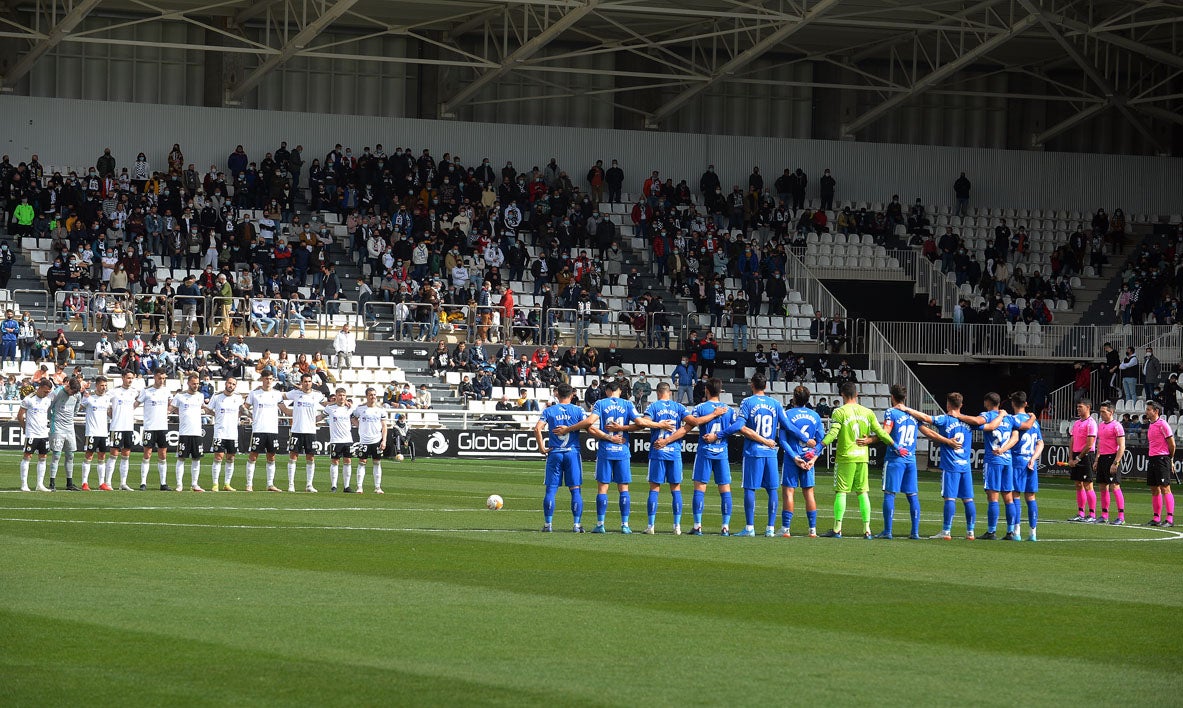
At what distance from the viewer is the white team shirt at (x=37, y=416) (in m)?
26.8

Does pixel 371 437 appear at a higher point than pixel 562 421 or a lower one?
lower

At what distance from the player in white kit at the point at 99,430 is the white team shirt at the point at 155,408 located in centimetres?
76

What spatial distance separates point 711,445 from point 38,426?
12.0 meters

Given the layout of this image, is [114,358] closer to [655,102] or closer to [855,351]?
[855,351]

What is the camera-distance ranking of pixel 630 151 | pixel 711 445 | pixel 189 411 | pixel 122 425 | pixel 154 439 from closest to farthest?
pixel 711 445, pixel 122 425, pixel 154 439, pixel 189 411, pixel 630 151

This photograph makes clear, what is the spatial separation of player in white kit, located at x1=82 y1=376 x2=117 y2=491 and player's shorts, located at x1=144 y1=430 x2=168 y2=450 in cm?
61

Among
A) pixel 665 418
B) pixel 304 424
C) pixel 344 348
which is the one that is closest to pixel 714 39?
pixel 344 348

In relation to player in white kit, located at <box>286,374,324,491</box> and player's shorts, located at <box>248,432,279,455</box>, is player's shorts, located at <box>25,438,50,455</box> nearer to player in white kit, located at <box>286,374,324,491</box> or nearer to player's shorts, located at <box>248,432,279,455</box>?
player's shorts, located at <box>248,432,279,455</box>

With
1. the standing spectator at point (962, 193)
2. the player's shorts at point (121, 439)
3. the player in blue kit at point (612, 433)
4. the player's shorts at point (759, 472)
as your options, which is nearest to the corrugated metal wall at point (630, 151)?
the standing spectator at point (962, 193)

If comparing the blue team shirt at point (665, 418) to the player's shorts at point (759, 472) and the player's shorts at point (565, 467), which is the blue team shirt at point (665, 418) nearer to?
the player's shorts at point (759, 472)

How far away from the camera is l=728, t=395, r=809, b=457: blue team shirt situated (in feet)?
65.4

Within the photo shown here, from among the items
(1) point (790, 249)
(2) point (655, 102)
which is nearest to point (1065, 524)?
(1) point (790, 249)

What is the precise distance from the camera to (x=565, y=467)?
19.7 m

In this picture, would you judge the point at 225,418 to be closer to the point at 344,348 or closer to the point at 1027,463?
the point at 1027,463
